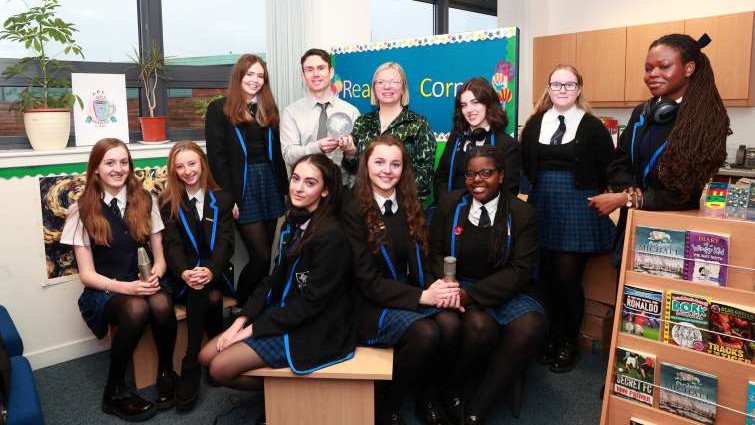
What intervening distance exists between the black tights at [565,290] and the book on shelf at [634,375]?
0.75 meters

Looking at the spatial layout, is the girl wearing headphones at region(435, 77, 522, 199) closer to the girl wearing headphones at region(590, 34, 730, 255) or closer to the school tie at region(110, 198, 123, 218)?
the girl wearing headphones at region(590, 34, 730, 255)

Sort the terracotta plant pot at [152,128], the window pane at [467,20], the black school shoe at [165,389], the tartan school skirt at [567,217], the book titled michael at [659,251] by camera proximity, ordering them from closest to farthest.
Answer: the book titled michael at [659,251] → the black school shoe at [165,389] → the tartan school skirt at [567,217] → the terracotta plant pot at [152,128] → the window pane at [467,20]

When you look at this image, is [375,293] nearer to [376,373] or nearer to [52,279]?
[376,373]

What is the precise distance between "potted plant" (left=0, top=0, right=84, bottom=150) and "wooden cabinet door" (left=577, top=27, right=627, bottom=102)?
4.25 meters

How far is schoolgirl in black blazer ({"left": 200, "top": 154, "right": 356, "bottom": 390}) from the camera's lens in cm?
207

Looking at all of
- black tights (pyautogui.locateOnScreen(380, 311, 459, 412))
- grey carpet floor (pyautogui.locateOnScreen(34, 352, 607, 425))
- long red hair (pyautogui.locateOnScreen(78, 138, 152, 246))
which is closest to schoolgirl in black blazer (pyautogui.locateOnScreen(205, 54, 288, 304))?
long red hair (pyautogui.locateOnScreen(78, 138, 152, 246))

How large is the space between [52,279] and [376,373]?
187cm

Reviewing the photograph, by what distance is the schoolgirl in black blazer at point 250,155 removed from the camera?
2.85m

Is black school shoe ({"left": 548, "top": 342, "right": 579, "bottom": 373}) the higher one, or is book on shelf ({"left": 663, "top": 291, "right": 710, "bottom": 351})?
book on shelf ({"left": 663, "top": 291, "right": 710, "bottom": 351})

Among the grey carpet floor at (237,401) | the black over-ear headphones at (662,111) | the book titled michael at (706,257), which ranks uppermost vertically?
the black over-ear headphones at (662,111)

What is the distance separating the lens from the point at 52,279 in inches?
115

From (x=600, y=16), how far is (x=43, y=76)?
16.0 feet

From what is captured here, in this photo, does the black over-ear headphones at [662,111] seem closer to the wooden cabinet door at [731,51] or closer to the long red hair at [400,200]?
the long red hair at [400,200]

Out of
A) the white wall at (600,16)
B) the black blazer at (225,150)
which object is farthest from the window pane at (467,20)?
the black blazer at (225,150)
